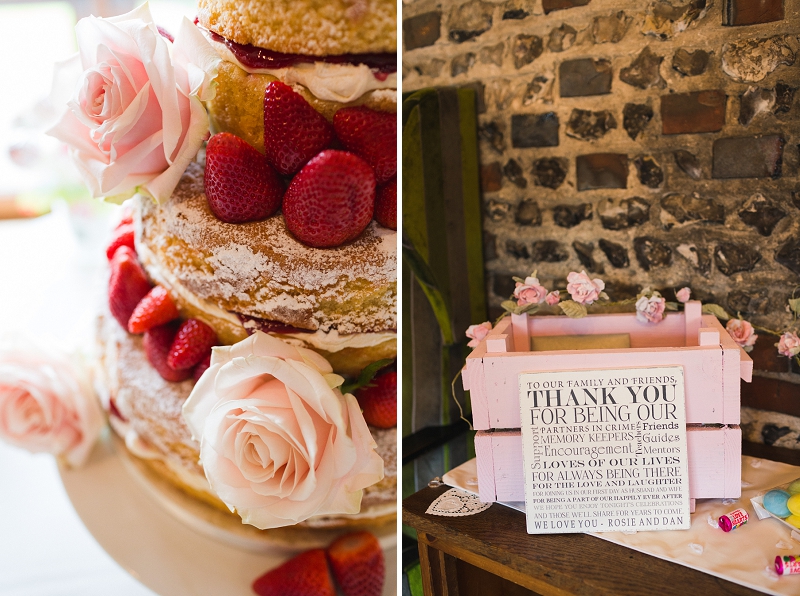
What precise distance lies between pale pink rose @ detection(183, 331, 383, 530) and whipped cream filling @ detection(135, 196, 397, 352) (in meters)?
0.02

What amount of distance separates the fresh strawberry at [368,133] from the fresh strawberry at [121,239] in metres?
0.35

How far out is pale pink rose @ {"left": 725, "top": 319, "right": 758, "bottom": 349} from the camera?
3.50 ft

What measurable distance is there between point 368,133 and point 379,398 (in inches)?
11.3

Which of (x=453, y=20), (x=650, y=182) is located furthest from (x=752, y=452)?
(x=453, y=20)

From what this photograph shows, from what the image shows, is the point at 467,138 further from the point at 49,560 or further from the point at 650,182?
the point at 49,560

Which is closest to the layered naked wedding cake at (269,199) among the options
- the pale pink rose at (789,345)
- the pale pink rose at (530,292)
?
the pale pink rose at (530,292)

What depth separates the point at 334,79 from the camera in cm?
56

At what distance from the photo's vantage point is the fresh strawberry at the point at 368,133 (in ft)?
1.86

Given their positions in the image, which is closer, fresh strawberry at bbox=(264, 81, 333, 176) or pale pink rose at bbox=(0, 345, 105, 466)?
fresh strawberry at bbox=(264, 81, 333, 176)

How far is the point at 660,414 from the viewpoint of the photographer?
0.88m

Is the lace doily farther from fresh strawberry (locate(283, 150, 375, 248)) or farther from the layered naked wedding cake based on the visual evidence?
fresh strawberry (locate(283, 150, 375, 248))

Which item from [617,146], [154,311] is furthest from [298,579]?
[617,146]

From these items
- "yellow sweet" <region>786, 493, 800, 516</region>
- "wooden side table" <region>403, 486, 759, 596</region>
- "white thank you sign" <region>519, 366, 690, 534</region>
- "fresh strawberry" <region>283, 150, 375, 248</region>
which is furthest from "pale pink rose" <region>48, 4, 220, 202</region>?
"yellow sweet" <region>786, 493, 800, 516</region>

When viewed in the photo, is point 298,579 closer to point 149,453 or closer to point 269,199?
point 149,453
